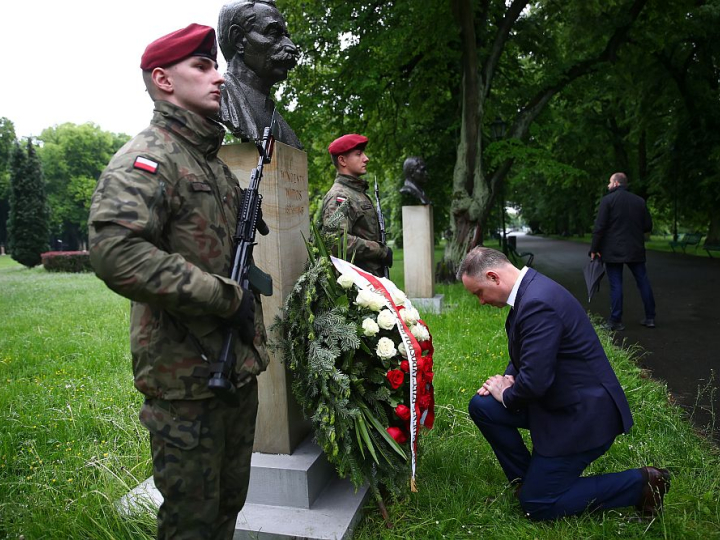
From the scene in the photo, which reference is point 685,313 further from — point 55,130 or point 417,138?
point 55,130

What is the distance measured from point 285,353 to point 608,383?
1774 millimetres

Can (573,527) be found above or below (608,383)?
below

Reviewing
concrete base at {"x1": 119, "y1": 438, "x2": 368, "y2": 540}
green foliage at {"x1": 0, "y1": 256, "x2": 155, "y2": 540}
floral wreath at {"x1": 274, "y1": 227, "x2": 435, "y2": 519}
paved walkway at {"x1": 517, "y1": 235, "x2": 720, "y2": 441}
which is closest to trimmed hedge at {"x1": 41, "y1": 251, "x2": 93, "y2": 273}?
green foliage at {"x1": 0, "y1": 256, "x2": 155, "y2": 540}

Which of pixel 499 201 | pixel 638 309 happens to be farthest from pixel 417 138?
pixel 638 309

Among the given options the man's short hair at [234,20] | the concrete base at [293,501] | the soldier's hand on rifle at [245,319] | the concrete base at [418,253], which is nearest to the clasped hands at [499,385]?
the concrete base at [293,501]

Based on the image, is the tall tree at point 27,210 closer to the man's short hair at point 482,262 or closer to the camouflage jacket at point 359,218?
the camouflage jacket at point 359,218

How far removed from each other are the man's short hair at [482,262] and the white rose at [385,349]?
55cm

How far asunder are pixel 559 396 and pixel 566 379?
0.10 m

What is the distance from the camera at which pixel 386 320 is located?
10.00 ft

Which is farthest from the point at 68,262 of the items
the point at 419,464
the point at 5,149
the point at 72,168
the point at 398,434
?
the point at 72,168

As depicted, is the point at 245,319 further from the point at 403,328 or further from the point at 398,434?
the point at 398,434

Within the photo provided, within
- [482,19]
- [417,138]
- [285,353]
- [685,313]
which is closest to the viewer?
[285,353]

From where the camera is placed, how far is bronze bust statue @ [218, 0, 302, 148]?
320 centimetres

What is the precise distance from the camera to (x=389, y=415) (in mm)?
3107
